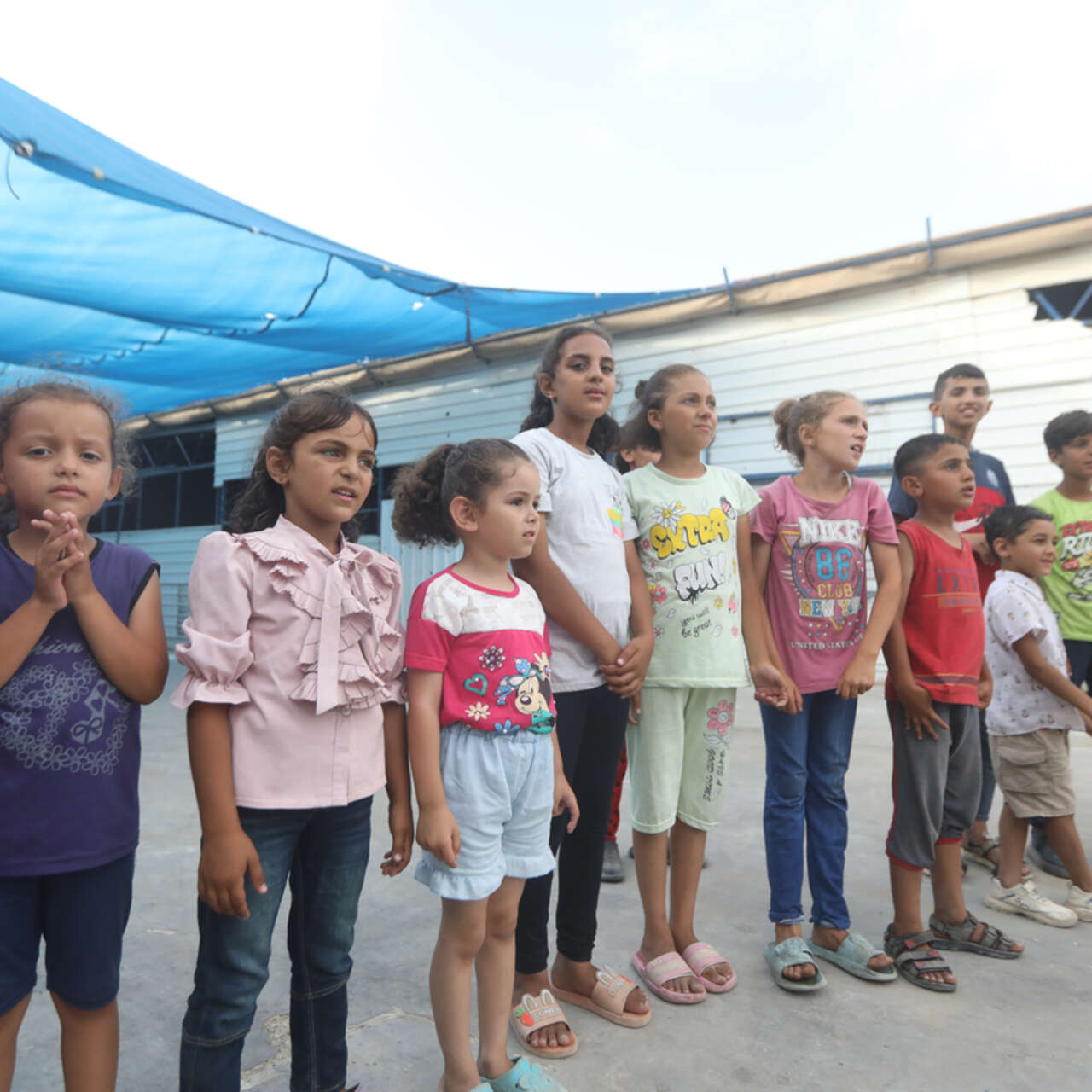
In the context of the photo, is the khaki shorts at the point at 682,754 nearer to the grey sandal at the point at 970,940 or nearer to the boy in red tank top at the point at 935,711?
the boy in red tank top at the point at 935,711

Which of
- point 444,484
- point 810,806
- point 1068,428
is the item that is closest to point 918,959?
point 810,806

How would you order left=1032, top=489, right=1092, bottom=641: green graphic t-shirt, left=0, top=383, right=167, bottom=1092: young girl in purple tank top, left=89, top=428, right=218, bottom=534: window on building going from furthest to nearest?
1. left=89, top=428, right=218, bottom=534: window on building
2. left=1032, top=489, right=1092, bottom=641: green graphic t-shirt
3. left=0, top=383, right=167, bottom=1092: young girl in purple tank top

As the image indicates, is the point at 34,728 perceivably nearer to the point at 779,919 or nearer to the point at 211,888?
the point at 211,888

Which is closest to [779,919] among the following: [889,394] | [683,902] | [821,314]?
[683,902]

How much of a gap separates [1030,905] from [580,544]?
193 cm

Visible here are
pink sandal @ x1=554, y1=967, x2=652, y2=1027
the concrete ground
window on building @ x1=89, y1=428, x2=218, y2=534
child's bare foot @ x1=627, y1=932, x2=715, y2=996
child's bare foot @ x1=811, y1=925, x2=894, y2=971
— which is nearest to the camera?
the concrete ground

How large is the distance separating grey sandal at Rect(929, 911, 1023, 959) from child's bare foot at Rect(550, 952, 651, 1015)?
3.10 ft

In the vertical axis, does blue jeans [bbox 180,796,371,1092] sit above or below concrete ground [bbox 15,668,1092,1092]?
above

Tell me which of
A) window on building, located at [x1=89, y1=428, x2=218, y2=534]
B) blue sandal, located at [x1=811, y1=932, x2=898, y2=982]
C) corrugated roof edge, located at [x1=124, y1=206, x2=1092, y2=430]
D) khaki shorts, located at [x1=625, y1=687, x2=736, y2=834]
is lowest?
blue sandal, located at [x1=811, y1=932, x2=898, y2=982]

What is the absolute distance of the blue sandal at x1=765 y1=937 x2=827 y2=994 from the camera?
1989 millimetres

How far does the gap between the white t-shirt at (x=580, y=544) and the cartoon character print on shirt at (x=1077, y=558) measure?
195cm

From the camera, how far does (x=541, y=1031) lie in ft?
5.76

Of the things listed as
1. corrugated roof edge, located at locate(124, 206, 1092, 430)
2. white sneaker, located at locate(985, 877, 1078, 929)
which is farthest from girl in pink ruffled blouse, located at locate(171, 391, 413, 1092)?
corrugated roof edge, located at locate(124, 206, 1092, 430)

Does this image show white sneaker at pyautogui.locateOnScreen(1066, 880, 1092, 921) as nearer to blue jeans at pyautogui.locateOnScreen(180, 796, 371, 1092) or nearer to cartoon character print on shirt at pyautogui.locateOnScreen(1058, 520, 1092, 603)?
cartoon character print on shirt at pyautogui.locateOnScreen(1058, 520, 1092, 603)
